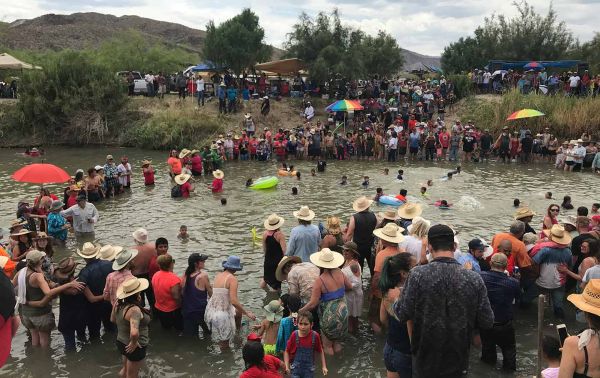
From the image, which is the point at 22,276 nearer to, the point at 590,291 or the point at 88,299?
the point at 88,299

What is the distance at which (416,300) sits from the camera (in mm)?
3889

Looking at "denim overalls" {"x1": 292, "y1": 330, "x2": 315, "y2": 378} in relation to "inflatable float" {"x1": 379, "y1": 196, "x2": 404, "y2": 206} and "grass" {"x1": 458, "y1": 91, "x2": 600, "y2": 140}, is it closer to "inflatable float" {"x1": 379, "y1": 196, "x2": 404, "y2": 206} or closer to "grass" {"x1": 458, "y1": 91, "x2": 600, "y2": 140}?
"inflatable float" {"x1": 379, "y1": 196, "x2": 404, "y2": 206}

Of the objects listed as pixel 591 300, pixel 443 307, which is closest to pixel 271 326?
pixel 443 307

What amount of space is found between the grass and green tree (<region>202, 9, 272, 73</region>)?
1387 cm

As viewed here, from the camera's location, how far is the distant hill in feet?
242

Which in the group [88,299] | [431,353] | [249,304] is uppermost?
[431,353]

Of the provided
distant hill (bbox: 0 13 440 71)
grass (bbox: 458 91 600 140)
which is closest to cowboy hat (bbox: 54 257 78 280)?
grass (bbox: 458 91 600 140)

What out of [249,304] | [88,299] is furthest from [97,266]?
[249,304]

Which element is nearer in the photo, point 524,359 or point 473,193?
point 524,359

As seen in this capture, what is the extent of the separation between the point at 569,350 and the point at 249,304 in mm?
5970

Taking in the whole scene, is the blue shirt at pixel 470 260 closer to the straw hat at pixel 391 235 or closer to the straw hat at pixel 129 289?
the straw hat at pixel 391 235

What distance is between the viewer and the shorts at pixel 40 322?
725 centimetres

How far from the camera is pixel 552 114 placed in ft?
80.8

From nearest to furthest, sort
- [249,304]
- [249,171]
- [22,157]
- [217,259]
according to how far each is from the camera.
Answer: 1. [249,304]
2. [217,259]
3. [249,171]
4. [22,157]
